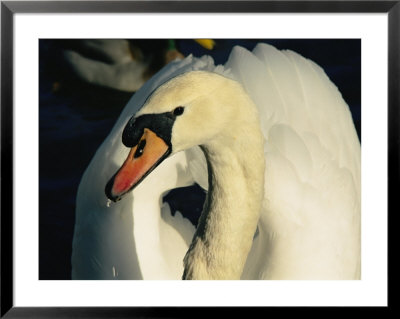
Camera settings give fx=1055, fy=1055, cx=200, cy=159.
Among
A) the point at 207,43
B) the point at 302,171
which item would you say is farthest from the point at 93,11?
the point at 302,171

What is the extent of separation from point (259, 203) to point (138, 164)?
386mm

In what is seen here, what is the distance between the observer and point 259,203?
109 inches

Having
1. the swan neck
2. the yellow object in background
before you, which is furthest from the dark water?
the swan neck

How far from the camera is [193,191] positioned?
3.49 metres

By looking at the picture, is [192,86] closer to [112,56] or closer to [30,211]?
[30,211]

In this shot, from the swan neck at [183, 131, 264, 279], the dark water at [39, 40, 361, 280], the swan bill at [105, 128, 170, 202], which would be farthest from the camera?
the dark water at [39, 40, 361, 280]

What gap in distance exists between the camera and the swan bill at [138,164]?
8.29 feet

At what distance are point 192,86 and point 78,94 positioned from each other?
1.10 meters

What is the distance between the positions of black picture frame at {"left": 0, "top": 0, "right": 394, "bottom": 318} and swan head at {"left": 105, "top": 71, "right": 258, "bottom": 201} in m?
0.39

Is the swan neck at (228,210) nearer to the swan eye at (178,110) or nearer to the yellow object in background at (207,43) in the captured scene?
the swan eye at (178,110)

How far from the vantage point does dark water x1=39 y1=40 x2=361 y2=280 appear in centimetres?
300

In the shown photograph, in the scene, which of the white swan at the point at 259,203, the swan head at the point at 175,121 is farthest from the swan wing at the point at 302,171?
the swan head at the point at 175,121

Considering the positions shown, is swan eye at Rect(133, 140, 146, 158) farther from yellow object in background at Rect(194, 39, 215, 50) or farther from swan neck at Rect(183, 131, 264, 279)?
yellow object in background at Rect(194, 39, 215, 50)

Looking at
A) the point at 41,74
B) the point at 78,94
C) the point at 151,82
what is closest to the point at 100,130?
the point at 78,94
